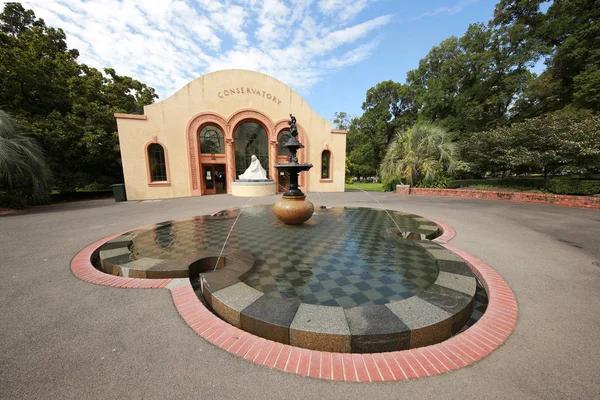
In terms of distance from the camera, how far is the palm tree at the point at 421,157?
56.4 ft

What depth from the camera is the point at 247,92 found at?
18438 millimetres

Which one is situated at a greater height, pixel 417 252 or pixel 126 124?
pixel 126 124

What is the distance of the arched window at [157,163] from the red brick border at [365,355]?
17.0 m

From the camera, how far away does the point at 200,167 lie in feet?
59.8

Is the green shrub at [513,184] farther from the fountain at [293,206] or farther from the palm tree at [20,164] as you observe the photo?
the palm tree at [20,164]

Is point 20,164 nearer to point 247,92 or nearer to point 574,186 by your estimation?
point 247,92

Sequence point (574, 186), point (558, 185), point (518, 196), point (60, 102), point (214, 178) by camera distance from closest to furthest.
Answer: point (574, 186) < point (558, 185) < point (518, 196) < point (60, 102) < point (214, 178)

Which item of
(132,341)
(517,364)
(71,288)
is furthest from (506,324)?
(71,288)

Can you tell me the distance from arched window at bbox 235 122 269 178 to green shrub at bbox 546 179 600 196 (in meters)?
20.6

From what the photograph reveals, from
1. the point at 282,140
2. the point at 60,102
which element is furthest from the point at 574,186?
the point at 60,102

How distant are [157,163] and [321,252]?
17.3m

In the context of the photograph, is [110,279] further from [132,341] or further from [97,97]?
[97,97]

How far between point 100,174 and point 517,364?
27.7 metres

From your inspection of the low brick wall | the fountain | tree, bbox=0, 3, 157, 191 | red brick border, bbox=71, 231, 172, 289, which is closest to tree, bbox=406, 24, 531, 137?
the low brick wall
